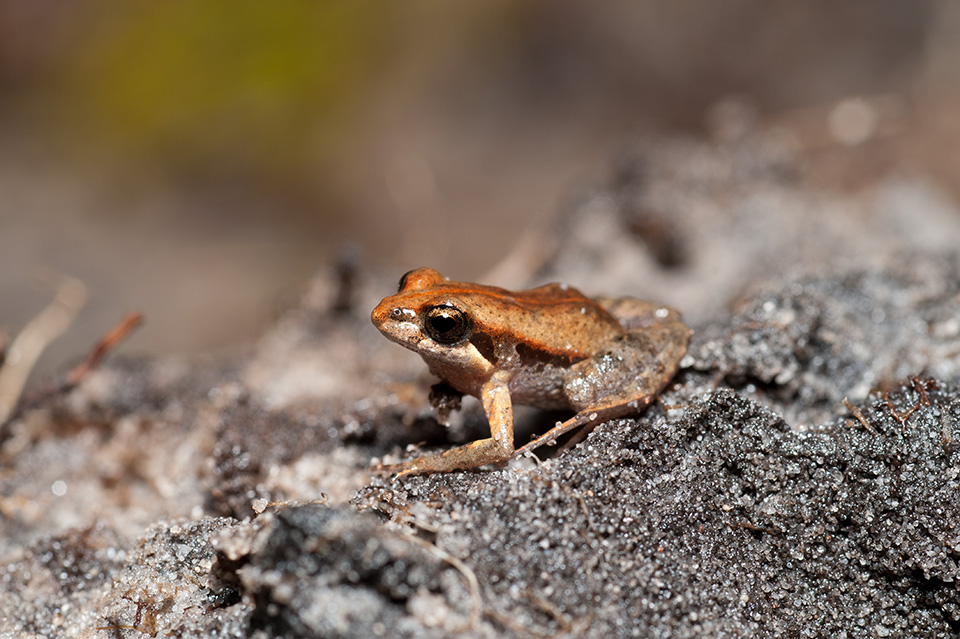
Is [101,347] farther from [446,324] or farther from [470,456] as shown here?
[470,456]

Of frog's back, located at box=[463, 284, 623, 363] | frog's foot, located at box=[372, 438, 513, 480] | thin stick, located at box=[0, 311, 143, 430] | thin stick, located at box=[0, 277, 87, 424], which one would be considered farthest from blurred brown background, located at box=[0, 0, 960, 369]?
frog's foot, located at box=[372, 438, 513, 480]

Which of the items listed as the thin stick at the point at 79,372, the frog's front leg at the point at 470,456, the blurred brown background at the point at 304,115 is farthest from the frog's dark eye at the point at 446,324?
the blurred brown background at the point at 304,115

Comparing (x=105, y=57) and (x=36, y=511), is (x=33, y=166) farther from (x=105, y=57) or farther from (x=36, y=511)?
(x=36, y=511)

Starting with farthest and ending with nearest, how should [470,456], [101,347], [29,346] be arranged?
[29,346] → [101,347] → [470,456]

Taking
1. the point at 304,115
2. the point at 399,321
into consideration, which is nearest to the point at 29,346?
the point at 399,321

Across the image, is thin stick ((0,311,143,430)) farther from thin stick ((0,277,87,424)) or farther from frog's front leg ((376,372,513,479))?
frog's front leg ((376,372,513,479))

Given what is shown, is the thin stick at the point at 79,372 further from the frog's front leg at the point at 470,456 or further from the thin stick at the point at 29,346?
the frog's front leg at the point at 470,456

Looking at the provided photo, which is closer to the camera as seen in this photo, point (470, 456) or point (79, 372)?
point (470, 456)
